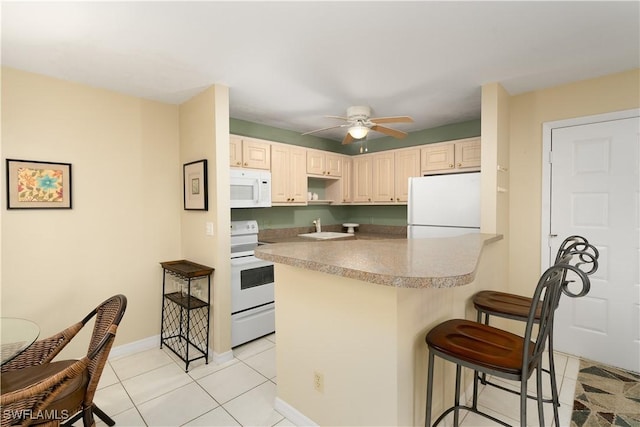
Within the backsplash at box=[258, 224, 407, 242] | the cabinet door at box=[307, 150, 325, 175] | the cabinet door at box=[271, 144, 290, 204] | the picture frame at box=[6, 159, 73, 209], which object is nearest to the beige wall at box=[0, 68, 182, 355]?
the picture frame at box=[6, 159, 73, 209]

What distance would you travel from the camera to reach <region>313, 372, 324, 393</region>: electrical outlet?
5.87 ft

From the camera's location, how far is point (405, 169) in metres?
4.19

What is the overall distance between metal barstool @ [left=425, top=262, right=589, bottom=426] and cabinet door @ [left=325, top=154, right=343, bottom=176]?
10.4 feet

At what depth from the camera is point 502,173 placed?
2.94m

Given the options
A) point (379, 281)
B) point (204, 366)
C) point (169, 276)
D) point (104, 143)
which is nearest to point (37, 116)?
point (104, 143)

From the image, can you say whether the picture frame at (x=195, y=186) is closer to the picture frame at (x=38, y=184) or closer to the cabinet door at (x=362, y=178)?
the picture frame at (x=38, y=184)

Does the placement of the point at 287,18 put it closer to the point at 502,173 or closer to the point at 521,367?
the point at 521,367

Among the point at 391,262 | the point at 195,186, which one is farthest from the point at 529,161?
the point at 195,186

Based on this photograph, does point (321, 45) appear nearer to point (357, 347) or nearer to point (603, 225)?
point (357, 347)

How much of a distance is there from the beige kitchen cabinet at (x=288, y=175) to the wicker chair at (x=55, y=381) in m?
2.34

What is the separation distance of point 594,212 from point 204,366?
150 inches

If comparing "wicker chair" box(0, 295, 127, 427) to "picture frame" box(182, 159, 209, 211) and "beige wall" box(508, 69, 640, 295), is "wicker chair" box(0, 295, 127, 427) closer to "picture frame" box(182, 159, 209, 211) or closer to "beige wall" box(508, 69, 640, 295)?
"picture frame" box(182, 159, 209, 211)

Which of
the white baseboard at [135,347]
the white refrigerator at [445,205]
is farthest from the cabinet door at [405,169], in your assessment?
the white baseboard at [135,347]

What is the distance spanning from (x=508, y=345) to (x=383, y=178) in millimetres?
3195
